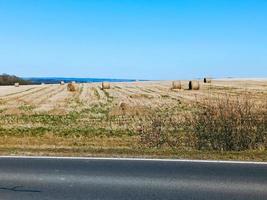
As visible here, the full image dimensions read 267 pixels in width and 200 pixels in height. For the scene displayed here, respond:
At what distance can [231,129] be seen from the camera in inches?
536

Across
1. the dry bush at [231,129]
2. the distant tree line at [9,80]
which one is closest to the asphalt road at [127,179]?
the dry bush at [231,129]

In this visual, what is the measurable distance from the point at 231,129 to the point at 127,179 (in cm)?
567

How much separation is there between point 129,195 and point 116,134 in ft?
31.7

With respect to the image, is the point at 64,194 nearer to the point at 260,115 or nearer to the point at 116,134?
the point at 260,115

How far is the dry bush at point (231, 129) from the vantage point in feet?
44.2

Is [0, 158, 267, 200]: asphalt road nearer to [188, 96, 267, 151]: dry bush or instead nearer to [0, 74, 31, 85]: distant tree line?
[188, 96, 267, 151]: dry bush

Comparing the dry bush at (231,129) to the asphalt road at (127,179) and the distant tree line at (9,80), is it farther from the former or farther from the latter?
the distant tree line at (9,80)

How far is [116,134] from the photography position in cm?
1719

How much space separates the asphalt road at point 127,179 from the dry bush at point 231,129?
3.61 m

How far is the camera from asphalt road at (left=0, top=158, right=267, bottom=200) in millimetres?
7574

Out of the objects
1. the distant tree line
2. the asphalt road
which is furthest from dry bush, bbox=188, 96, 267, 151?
the distant tree line

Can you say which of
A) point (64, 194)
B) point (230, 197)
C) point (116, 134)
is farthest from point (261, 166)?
point (116, 134)

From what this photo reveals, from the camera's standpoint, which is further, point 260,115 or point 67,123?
point 67,123

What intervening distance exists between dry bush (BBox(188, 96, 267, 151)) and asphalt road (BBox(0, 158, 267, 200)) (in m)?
3.61
